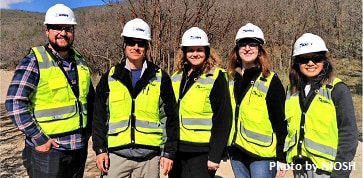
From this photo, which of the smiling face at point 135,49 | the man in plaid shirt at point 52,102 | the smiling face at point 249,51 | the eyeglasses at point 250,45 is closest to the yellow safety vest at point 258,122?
the smiling face at point 249,51

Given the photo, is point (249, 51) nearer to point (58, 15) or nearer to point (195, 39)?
point (195, 39)

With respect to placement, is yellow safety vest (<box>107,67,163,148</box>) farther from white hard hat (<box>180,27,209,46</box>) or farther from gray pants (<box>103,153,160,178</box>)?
white hard hat (<box>180,27,209,46</box>)

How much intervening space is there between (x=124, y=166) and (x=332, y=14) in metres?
21.3

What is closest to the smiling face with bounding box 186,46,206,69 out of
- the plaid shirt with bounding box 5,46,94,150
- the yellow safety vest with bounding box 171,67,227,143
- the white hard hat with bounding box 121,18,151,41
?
the yellow safety vest with bounding box 171,67,227,143

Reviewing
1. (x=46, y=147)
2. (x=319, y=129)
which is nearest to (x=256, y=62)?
(x=319, y=129)

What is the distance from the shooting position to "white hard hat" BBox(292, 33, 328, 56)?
2.68 m

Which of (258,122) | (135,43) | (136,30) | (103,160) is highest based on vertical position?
(136,30)

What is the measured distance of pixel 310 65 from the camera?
8.93ft

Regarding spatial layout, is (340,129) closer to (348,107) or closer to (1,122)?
(348,107)

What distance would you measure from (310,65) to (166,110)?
4.11 feet

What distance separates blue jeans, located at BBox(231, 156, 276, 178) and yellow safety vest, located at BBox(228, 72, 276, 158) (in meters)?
0.09

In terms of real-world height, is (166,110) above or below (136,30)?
below

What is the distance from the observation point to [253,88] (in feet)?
9.46

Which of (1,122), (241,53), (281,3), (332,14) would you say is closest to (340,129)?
(241,53)
